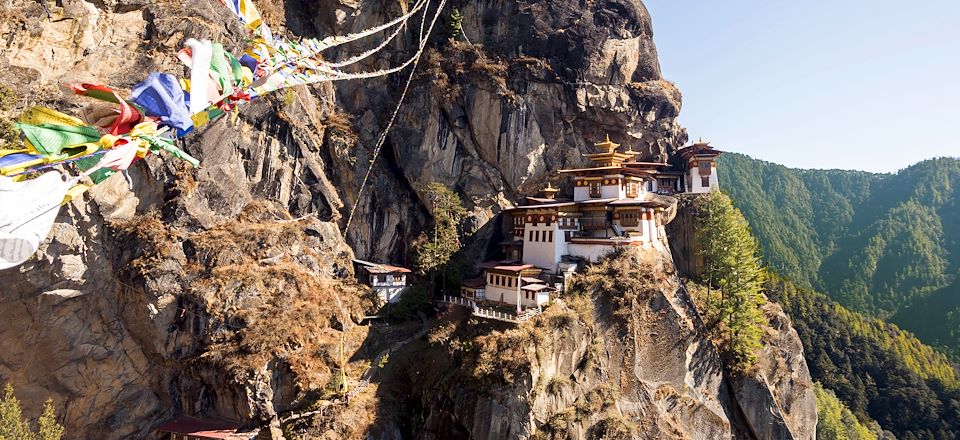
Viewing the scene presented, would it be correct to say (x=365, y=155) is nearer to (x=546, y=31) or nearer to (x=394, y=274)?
(x=394, y=274)

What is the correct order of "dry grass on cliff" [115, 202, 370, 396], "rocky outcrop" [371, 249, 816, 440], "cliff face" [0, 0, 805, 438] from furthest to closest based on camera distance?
"dry grass on cliff" [115, 202, 370, 396]
"cliff face" [0, 0, 805, 438]
"rocky outcrop" [371, 249, 816, 440]

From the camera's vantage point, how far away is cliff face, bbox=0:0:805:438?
77.7ft

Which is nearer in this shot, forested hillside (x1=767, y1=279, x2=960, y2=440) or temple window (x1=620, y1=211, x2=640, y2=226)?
temple window (x1=620, y1=211, x2=640, y2=226)

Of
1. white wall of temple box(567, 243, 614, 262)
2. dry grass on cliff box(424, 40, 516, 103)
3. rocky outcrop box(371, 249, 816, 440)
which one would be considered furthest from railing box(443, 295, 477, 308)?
dry grass on cliff box(424, 40, 516, 103)

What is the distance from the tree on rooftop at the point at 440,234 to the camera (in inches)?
1297

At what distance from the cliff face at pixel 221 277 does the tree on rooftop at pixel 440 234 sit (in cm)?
160

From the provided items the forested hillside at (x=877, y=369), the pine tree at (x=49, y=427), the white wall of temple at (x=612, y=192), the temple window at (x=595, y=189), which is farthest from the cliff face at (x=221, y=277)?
the forested hillside at (x=877, y=369)

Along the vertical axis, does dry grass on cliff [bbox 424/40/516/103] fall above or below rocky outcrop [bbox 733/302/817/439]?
above

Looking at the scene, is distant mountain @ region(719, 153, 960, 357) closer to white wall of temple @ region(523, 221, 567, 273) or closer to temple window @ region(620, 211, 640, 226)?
temple window @ region(620, 211, 640, 226)

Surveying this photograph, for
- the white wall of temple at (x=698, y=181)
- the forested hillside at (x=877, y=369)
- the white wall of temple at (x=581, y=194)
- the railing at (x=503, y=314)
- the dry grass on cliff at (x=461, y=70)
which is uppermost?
the dry grass on cliff at (x=461, y=70)

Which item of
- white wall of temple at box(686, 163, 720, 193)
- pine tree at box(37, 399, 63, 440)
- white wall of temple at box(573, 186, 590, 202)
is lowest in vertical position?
pine tree at box(37, 399, 63, 440)

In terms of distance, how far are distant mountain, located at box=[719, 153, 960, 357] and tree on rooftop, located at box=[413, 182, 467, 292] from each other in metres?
71.1

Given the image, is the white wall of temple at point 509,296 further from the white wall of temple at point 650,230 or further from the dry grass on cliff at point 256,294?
the white wall of temple at point 650,230

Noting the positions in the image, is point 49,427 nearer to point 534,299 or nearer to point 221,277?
point 221,277
